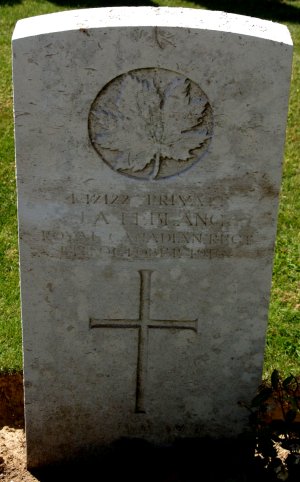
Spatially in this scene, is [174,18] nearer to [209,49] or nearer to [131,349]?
[209,49]

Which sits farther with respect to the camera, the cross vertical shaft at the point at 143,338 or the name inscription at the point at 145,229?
the cross vertical shaft at the point at 143,338

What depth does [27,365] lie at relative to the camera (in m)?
4.18

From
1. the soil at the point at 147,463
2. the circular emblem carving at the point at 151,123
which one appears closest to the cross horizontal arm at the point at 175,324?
the soil at the point at 147,463

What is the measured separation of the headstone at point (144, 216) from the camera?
3533mm

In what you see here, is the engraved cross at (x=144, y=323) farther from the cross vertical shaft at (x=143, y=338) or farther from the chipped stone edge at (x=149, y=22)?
the chipped stone edge at (x=149, y=22)

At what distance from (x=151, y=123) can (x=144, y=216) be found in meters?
0.43

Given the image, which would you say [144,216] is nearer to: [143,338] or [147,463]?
[143,338]

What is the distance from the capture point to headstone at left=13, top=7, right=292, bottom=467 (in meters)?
3.53

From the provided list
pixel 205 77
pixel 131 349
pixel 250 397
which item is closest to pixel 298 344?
pixel 250 397

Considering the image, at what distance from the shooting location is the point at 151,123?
366 cm

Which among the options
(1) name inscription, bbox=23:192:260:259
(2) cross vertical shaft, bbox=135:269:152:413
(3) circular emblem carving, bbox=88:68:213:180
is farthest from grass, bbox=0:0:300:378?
(3) circular emblem carving, bbox=88:68:213:180

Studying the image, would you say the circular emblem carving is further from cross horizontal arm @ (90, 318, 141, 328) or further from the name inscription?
cross horizontal arm @ (90, 318, 141, 328)

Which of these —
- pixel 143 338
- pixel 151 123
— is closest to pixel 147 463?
pixel 143 338

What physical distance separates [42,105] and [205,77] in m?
0.66
